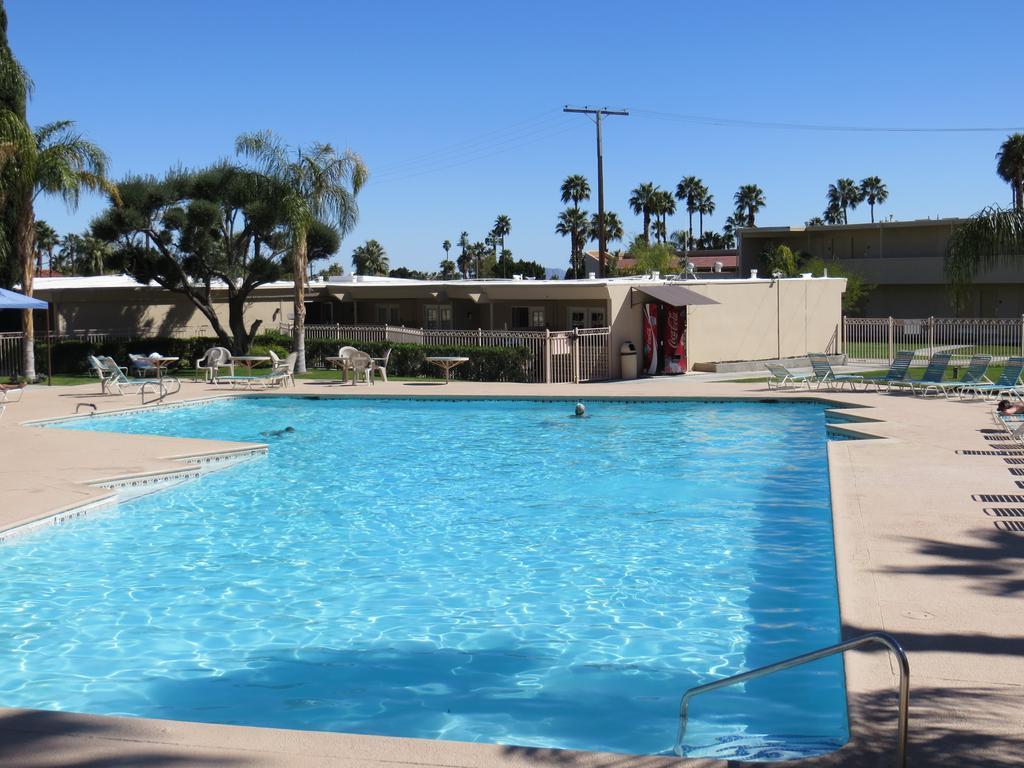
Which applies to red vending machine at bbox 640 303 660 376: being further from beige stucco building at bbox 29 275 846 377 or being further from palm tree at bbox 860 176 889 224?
palm tree at bbox 860 176 889 224

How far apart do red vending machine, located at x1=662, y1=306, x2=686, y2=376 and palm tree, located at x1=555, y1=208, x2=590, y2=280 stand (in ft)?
179

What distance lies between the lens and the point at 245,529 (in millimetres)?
12125

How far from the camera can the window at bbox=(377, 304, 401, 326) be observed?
3691 centimetres

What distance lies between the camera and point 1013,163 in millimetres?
53750

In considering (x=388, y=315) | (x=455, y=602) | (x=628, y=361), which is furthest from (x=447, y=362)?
(x=455, y=602)

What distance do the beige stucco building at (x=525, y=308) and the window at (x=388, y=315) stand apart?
0.04 metres

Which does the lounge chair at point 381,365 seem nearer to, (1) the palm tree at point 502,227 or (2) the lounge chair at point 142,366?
(2) the lounge chair at point 142,366

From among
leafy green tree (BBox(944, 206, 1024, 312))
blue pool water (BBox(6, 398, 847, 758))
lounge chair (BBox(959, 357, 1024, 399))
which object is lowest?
blue pool water (BBox(6, 398, 847, 758))

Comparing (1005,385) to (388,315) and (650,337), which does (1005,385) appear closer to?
(650,337)

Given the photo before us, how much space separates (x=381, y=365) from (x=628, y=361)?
7.08m

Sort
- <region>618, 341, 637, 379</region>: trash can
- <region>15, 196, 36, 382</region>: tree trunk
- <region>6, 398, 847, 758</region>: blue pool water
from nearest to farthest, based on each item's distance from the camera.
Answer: <region>6, 398, 847, 758</region>: blue pool water
<region>15, 196, 36, 382</region>: tree trunk
<region>618, 341, 637, 379</region>: trash can

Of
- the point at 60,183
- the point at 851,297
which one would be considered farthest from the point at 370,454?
the point at 851,297

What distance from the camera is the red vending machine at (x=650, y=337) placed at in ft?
94.6

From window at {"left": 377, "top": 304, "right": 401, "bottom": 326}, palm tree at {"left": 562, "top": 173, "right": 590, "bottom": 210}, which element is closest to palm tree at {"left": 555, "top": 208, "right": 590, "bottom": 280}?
palm tree at {"left": 562, "top": 173, "right": 590, "bottom": 210}
